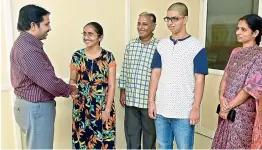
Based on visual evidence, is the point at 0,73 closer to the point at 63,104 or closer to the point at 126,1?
the point at 63,104

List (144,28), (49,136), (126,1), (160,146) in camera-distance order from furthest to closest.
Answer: (126,1) → (144,28) → (160,146) → (49,136)

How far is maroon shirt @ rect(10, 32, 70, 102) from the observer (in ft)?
4.94

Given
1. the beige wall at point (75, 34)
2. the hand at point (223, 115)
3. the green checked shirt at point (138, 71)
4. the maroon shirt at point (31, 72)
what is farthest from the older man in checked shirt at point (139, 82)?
the maroon shirt at point (31, 72)

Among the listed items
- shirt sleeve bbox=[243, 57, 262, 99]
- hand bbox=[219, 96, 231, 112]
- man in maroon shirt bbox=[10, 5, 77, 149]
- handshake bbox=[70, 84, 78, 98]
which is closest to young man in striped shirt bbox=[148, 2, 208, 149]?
hand bbox=[219, 96, 231, 112]

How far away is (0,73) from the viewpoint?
202cm

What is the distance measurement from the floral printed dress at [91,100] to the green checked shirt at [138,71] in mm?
241

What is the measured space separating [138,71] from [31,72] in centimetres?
91

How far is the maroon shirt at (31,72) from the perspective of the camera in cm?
151

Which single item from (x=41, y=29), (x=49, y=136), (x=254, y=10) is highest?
(x=254, y=10)

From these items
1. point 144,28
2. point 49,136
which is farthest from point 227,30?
point 49,136

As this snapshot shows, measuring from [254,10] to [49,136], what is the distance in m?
2.18

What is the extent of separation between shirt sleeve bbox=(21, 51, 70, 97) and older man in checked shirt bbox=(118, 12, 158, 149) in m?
0.74

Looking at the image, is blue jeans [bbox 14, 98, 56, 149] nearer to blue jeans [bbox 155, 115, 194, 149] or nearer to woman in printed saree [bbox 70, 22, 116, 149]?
woman in printed saree [bbox 70, 22, 116, 149]

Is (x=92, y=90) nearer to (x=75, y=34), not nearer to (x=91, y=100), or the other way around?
(x=91, y=100)
